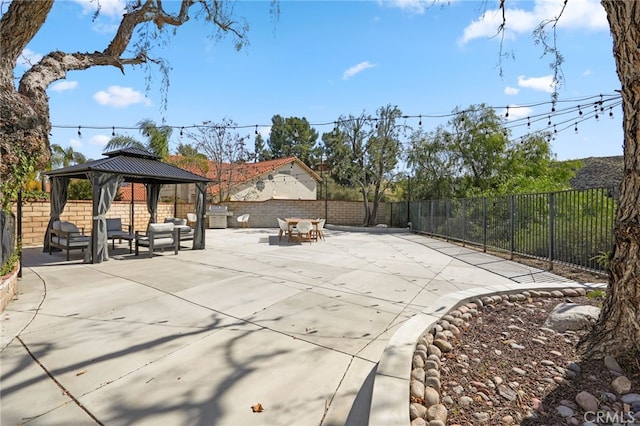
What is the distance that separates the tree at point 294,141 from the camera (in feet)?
105

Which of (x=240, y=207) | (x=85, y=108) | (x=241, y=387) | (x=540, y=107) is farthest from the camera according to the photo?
(x=240, y=207)

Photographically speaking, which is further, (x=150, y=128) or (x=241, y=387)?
(x=150, y=128)

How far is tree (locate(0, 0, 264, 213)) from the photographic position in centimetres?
436

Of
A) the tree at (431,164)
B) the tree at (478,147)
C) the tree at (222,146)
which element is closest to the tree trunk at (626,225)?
the tree at (478,147)

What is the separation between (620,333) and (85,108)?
11.0 m

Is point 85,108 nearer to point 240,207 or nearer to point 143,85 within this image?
point 143,85

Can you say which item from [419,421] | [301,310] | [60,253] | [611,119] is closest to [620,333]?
A: [419,421]

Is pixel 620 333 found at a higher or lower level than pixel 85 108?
lower

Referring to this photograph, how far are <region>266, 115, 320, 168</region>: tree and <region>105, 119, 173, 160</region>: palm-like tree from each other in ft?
56.6

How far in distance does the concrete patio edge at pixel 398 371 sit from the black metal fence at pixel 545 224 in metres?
3.46

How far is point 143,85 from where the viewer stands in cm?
766

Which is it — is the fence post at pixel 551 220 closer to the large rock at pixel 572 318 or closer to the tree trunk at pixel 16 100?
the large rock at pixel 572 318

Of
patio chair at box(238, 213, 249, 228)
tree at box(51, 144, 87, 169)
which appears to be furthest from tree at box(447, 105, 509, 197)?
tree at box(51, 144, 87, 169)

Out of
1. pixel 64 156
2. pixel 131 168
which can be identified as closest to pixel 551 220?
pixel 131 168
